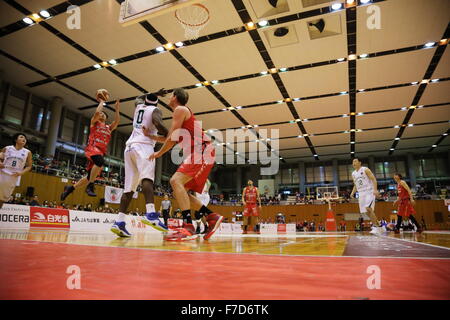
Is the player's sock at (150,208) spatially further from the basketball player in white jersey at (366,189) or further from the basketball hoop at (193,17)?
the basketball hoop at (193,17)

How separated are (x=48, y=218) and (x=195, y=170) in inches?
233

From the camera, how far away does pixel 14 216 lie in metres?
6.39

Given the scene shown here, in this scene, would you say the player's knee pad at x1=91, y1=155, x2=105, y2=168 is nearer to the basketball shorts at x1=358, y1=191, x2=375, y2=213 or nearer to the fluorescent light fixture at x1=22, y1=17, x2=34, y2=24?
the basketball shorts at x1=358, y1=191, x2=375, y2=213

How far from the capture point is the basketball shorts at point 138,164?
341 cm

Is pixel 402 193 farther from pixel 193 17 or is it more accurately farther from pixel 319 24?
pixel 193 17

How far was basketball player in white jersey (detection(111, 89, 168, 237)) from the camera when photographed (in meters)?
3.39

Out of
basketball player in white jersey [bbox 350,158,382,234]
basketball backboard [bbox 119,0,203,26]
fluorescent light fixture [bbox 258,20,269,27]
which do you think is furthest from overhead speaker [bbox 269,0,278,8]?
basketball player in white jersey [bbox 350,158,382,234]

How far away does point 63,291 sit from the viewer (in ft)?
1.79

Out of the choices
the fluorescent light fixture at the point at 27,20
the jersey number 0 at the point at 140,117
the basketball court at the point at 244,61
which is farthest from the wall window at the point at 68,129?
the jersey number 0 at the point at 140,117

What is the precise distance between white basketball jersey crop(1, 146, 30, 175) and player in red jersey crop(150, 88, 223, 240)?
135 inches

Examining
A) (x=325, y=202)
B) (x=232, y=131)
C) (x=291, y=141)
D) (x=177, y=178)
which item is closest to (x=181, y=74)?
(x=232, y=131)

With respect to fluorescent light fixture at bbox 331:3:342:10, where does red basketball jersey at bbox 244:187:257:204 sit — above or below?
below

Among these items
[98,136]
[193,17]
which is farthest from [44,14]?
[98,136]
